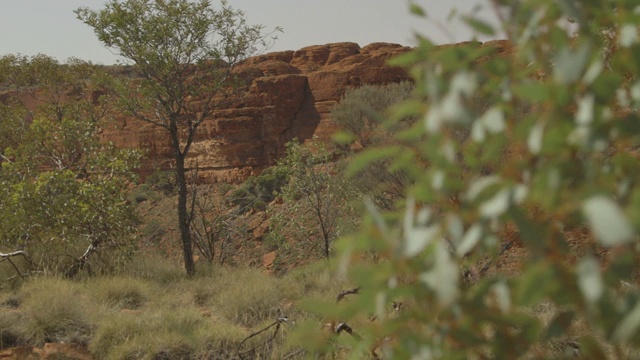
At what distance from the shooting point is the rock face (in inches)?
1184

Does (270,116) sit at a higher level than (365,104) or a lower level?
lower

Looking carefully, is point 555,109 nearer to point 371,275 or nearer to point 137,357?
point 371,275

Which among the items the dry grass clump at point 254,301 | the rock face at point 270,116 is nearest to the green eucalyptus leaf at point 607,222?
the dry grass clump at point 254,301

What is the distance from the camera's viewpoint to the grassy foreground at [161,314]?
15.2ft

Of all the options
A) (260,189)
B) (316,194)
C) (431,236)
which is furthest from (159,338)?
(260,189)

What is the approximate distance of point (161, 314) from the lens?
5.46m

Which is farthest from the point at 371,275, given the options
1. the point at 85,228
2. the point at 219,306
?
the point at 85,228

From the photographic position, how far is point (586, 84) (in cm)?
75

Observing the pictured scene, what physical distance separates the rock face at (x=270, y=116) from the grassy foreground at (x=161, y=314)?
2183 cm

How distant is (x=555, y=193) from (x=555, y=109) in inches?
4.1

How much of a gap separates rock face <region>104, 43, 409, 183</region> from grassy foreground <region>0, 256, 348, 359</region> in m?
21.8

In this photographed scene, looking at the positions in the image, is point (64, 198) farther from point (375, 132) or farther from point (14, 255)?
point (375, 132)

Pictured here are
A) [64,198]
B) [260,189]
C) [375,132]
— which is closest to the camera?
[64,198]

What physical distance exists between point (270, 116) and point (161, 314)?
25.9 m
